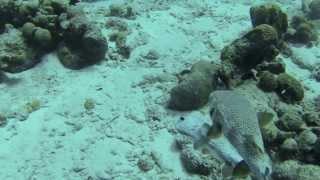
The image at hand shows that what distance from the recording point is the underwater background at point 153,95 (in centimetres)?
479

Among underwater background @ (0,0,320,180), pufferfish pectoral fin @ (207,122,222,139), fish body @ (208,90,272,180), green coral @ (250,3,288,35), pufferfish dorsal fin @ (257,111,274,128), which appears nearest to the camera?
fish body @ (208,90,272,180)

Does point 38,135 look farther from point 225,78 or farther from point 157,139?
A: point 225,78

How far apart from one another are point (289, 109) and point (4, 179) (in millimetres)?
3674

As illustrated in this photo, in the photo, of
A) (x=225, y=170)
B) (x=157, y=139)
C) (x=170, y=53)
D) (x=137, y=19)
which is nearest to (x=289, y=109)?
(x=225, y=170)

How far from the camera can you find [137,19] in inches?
313

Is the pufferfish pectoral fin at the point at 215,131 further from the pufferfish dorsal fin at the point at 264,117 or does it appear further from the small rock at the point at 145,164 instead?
the small rock at the point at 145,164

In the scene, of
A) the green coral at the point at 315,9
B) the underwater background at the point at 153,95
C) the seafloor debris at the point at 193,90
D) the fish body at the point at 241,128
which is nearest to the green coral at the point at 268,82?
Answer: the underwater background at the point at 153,95

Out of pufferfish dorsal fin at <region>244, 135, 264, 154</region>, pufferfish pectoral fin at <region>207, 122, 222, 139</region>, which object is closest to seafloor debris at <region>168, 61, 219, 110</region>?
pufferfish pectoral fin at <region>207, 122, 222, 139</region>

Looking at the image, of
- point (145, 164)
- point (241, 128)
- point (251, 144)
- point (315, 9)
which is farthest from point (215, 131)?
point (315, 9)

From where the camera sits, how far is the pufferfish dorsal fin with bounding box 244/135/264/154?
154 inches

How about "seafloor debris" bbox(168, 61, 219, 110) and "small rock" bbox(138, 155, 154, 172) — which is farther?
"seafloor debris" bbox(168, 61, 219, 110)

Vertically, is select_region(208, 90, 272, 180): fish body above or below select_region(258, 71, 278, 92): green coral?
above

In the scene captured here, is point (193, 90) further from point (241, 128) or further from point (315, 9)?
point (315, 9)

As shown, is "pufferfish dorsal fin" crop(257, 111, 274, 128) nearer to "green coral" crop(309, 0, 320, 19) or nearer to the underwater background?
the underwater background
